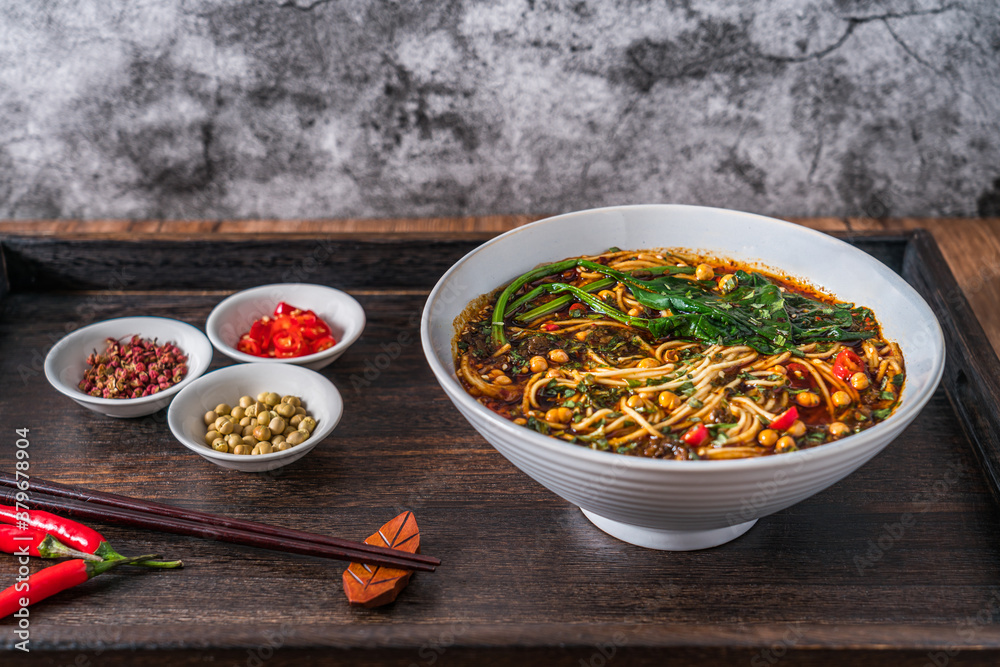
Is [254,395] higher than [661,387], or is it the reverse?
[661,387]

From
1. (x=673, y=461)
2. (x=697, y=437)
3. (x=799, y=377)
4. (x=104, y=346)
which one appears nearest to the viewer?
(x=673, y=461)

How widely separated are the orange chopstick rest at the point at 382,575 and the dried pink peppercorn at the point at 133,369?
94 cm

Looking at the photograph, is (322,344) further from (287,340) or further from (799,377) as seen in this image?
(799,377)

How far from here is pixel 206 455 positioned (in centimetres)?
195

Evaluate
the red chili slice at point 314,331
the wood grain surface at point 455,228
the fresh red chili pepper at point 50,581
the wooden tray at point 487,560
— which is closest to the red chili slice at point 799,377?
the wooden tray at point 487,560

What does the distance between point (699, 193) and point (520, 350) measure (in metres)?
1.70

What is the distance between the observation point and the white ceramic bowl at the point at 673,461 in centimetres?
145

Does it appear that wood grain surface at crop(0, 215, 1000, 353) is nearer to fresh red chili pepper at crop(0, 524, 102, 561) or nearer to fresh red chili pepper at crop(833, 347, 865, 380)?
fresh red chili pepper at crop(833, 347, 865, 380)

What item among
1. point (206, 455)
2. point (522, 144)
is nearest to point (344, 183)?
point (522, 144)

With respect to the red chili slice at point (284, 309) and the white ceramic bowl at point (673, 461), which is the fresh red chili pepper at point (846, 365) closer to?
the white ceramic bowl at point (673, 461)

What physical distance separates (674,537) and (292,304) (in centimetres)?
158

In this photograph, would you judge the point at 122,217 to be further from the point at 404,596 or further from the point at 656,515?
the point at 656,515

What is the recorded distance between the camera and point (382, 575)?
5.57ft

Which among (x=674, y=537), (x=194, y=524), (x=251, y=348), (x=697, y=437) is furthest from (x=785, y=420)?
(x=251, y=348)
